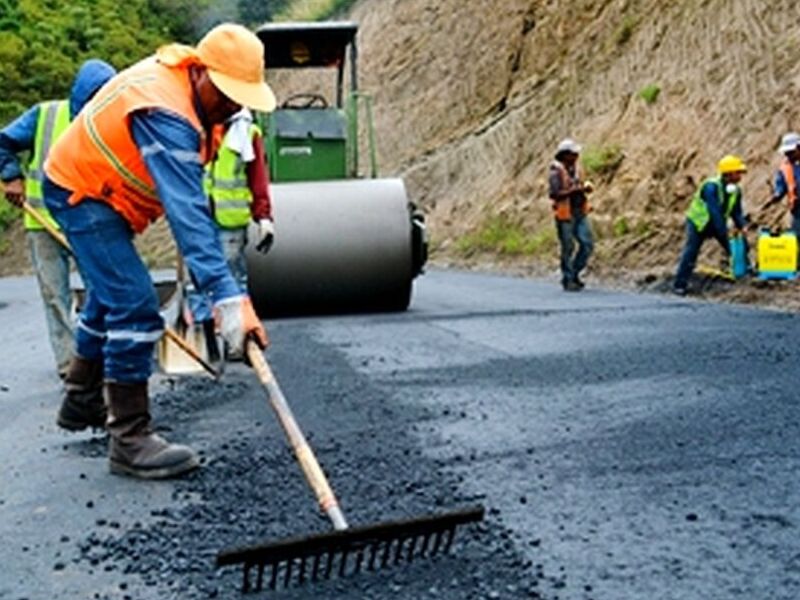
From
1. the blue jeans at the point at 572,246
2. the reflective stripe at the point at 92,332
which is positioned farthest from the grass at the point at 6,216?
the reflective stripe at the point at 92,332

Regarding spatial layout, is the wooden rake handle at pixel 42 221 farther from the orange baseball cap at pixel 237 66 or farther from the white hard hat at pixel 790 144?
the white hard hat at pixel 790 144

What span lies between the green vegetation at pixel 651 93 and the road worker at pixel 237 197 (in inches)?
433

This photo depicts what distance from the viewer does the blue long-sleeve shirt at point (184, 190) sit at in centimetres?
380

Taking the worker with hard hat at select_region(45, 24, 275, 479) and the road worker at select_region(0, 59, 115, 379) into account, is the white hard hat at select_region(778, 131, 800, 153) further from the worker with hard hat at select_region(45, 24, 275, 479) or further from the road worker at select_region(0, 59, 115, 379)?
the worker with hard hat at select_region(45, 24, 275, 479)

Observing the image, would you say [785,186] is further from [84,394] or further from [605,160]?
[84,394]

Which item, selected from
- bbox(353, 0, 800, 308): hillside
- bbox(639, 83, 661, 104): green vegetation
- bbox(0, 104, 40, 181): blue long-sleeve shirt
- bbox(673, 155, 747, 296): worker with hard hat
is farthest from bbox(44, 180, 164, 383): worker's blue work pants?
bbox(639, 83, 661, 104): green vegetation

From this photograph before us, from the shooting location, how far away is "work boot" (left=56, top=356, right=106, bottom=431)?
4.88m

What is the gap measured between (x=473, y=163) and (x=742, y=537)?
19.4m

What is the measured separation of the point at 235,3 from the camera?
1587 inches

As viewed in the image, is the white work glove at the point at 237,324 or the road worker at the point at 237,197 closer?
the white work glove at the point at 237,324

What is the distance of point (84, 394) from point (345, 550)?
215cm

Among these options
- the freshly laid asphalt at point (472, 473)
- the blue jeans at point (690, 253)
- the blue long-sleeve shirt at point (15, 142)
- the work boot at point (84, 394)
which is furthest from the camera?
the blue jeans at point (690, 253)

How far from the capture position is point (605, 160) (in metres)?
17.2

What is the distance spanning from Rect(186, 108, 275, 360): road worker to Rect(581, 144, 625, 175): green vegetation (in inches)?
408
